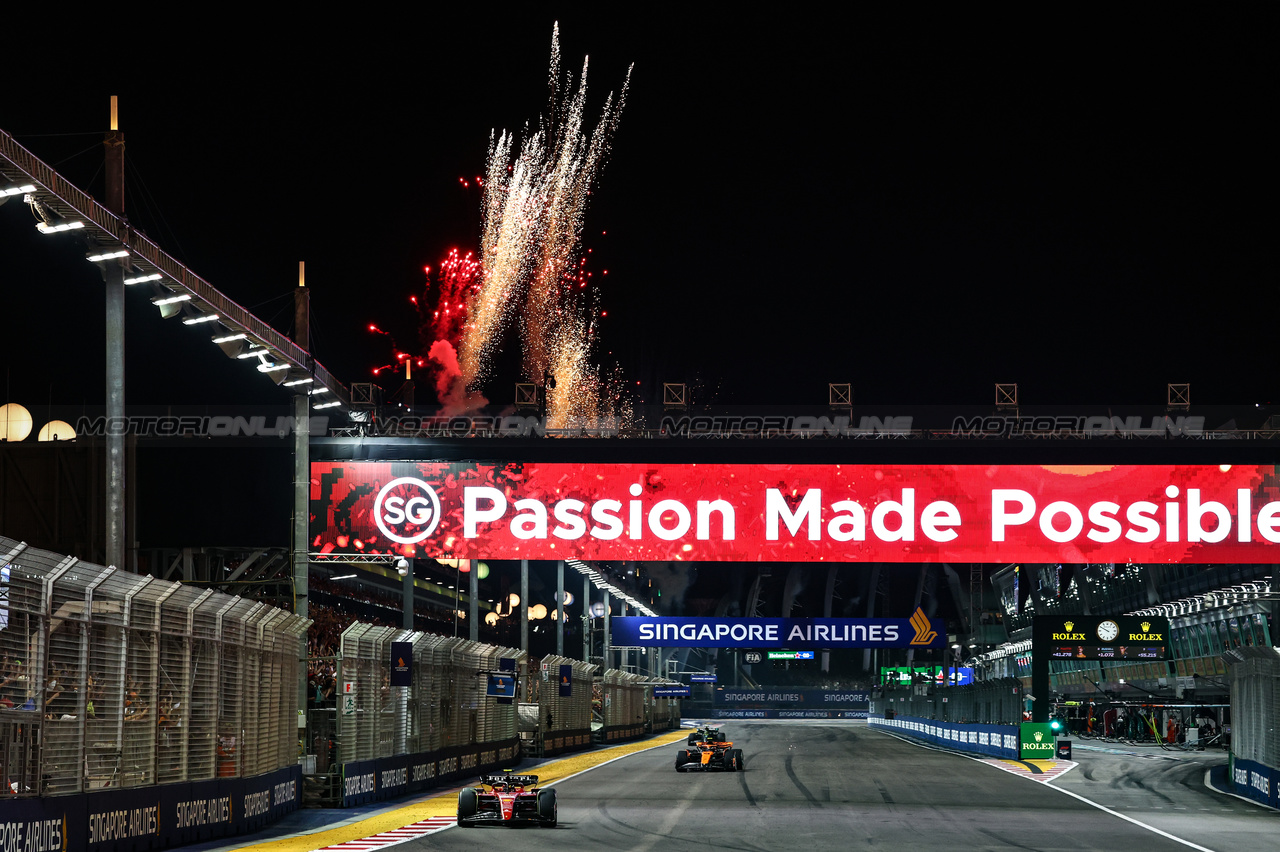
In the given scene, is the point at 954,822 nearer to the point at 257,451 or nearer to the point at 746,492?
the point at 746,492

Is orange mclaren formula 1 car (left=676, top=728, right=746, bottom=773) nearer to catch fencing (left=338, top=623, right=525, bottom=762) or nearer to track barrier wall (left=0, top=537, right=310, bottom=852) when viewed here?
catch fencing (left=338, top=623, right=525, bottom=762)

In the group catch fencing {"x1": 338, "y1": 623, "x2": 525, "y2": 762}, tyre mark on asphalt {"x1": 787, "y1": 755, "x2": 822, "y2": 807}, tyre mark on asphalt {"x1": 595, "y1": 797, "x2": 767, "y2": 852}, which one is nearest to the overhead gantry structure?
catch fencing {"x1": 338, "y1": 623, "x2": 525, "y2": 762}

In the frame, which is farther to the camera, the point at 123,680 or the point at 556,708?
the point at 556,708

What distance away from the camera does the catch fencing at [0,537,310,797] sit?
15844 mm

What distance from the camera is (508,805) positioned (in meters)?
23.4

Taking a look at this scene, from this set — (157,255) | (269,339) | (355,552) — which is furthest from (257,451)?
(157,255)

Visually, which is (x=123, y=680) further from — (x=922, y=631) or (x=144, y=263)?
(x=922, y=631)

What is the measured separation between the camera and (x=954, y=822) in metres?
25.0

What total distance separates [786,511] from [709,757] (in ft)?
23.8

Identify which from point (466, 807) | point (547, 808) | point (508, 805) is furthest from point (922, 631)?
point (466, 807)

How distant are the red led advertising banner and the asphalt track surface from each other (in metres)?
6.33

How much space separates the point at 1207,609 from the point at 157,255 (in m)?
59.5

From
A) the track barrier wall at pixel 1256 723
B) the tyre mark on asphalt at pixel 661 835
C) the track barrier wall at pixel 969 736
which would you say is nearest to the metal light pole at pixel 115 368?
the tyre mark on asphalt at pixel 661 835

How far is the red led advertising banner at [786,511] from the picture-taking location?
42.8 metres
